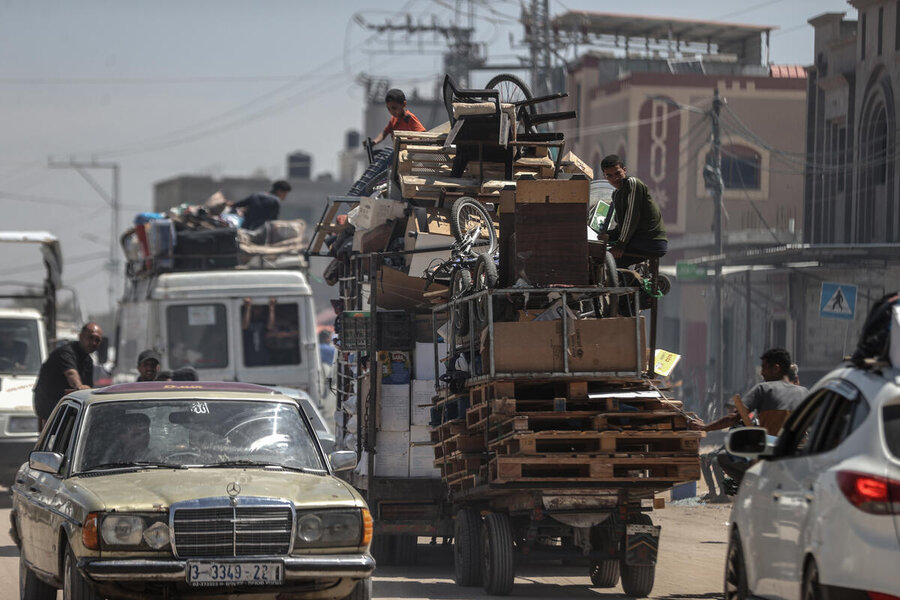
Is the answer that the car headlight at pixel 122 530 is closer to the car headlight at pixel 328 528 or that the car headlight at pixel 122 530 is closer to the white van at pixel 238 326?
the car headlight at pixel 328 528

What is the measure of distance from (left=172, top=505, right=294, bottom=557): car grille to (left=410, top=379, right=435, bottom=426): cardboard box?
4.97 metres

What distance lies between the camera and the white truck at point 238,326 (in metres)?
19.5

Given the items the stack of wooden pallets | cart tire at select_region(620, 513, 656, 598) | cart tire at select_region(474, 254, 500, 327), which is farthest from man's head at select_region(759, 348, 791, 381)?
Answer: cart tire at select_region(474, 254, 500, 327)

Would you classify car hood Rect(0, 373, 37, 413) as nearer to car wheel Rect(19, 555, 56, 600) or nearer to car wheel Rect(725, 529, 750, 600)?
car wheel Rect(19, 555, 56, 600)

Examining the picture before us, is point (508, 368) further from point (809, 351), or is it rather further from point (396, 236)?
point (809, 351)

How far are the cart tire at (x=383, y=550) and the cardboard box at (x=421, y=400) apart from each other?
1.36 meters

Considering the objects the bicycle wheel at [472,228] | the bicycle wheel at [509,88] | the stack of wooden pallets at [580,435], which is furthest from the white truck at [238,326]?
the stack of wooden pallets at [580,435]

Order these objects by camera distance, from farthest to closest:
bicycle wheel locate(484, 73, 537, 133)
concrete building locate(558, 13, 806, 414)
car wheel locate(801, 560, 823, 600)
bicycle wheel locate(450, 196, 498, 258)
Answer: concrete building locate(558, 13, 806, 414) < bicycle wheel locate(484, 73, 537, 133) < bicycle wheel locate(450, 196, 498, 258) < car wheel locate(801, 560, 823, 600)

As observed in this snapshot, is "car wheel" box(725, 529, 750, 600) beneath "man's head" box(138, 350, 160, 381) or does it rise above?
beneath

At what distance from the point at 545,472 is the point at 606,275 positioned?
166 cm

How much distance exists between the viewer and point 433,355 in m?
13.2

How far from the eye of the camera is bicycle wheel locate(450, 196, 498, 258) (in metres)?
12.5

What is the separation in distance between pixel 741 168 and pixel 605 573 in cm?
3672

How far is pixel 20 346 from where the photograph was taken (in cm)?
2086
